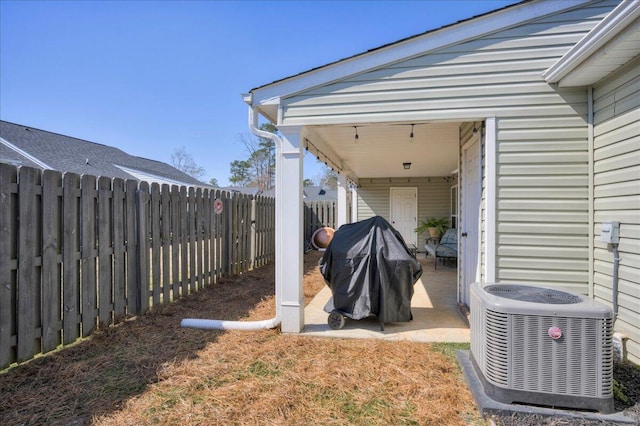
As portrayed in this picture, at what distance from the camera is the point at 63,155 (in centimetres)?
1276

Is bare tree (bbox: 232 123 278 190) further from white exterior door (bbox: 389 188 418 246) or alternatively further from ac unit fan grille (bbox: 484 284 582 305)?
ac unit fan grille (bbox: 484 284 582 305)

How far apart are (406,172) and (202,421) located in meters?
8.38

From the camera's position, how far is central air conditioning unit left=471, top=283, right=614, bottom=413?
1810 millimetres

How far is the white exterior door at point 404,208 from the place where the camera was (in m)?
10.3

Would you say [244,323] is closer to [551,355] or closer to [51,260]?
[51,260]

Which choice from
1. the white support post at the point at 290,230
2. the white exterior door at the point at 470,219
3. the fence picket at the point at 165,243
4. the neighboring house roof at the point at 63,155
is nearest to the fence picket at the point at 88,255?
the fence picket at the point at 165,243

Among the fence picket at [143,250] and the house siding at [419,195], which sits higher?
the house siding at [419,195]

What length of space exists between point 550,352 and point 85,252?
3.86 meters

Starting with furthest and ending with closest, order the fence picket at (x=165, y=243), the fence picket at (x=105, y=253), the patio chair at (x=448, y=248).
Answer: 1. the patio chair at (x=448, y=248)
2. the fence picket at (x=165, y=243)
3. the fence picket at (x=105, y=253)

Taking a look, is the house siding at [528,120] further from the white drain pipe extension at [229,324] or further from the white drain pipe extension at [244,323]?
the white drain pipe extension at [229,324]

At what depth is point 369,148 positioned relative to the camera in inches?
225

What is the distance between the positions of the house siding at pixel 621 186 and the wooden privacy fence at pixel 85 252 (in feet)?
15.4

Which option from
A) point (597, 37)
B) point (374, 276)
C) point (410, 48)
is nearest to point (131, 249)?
point (374, 276)

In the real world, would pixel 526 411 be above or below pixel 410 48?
Answer: below
